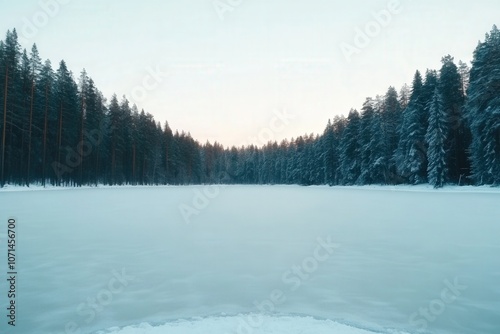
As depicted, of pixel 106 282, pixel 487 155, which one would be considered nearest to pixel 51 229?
pixel 106 282

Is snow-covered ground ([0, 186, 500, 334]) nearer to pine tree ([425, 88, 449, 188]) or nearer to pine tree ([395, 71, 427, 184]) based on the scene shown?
pine tree ([425, 88, 449, 188])

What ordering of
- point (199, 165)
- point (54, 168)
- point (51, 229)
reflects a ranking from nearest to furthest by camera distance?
1. point (51, 229)
2. point (54, 168)
3. point (199, 165)

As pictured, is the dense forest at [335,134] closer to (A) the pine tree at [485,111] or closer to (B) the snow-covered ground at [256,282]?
(A) the pine tree at [485,111]

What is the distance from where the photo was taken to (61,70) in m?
51.4

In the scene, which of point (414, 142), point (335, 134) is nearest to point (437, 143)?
point (414, 142)

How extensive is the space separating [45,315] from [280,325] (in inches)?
123

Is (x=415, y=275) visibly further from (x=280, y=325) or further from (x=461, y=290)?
(x=280, y=325)

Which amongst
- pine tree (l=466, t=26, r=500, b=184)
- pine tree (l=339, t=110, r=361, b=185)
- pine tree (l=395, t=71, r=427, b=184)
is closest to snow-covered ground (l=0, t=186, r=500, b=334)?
pine tree (l=466, t=26, r=500, b=184)

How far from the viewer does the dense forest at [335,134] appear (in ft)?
124

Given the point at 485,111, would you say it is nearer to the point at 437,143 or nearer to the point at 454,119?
the point at 437,143

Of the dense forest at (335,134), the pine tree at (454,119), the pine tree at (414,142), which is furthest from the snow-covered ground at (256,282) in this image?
the pine tree at (454,119)

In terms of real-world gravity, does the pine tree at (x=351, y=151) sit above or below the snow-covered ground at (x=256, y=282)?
above

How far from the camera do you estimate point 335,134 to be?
3310 inches

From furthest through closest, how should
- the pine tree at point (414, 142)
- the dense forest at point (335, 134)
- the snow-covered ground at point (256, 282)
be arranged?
the pine tree at point (414, 142)
the dense forest at point (335, 134)
the snow-covered ground at point (256, 282)
